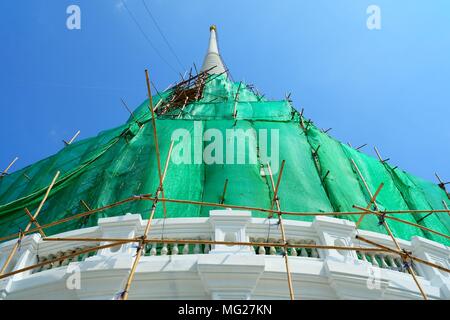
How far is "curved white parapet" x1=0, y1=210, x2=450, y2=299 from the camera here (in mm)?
4758

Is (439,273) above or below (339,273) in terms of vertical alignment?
above

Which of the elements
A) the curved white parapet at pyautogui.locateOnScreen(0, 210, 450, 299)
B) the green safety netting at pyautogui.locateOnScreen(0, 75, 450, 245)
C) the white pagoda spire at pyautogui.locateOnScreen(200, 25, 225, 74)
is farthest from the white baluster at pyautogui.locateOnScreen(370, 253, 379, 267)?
the white pagoda spire at pyautogui.locateOnScreen(200, 25, 225, 74)

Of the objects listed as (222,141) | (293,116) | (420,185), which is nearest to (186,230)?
(222,141)

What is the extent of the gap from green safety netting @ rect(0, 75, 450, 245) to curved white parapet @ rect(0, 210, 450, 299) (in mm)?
874

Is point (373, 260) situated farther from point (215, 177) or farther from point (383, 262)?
point (215, 177)

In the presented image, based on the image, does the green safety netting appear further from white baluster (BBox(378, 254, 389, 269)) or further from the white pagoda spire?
the white pagoda spire

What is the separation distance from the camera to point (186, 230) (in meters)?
5.64

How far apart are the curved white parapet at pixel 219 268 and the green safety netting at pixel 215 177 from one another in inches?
34.4

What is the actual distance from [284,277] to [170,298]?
1643 mm

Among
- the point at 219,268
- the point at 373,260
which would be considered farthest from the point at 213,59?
the point at 219,268

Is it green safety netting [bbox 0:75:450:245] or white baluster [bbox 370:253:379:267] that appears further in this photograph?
green safety netting [bbox 0:75:450:245]

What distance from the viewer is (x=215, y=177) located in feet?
24.5

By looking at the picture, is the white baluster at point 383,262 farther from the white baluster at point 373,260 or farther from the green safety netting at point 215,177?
the green safety netting at point 215,177
